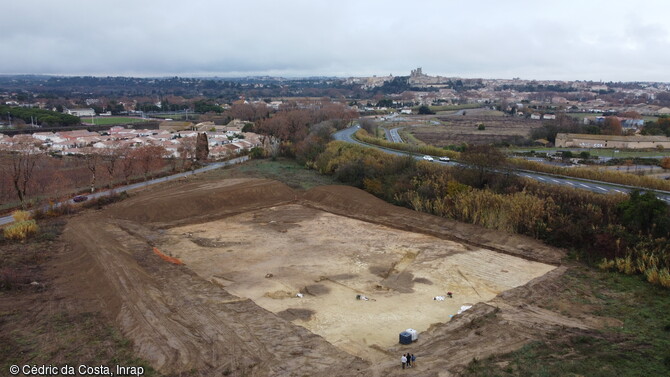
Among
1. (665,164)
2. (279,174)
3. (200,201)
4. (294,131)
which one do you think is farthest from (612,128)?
(200,201)

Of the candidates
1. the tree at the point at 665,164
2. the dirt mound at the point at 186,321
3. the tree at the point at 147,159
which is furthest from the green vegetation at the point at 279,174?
the tree at the point at 665,164

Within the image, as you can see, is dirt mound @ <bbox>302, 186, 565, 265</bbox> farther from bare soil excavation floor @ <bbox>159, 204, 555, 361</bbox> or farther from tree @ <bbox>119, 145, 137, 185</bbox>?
tree @ <bbox>119, 145, 137, 185</bbox>

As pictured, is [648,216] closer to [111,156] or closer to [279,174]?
[279,174]

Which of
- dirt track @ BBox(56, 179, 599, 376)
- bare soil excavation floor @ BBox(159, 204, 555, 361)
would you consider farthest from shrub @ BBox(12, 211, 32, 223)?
bare soil excavation floor @ BBox(159, 204, 555, 361)

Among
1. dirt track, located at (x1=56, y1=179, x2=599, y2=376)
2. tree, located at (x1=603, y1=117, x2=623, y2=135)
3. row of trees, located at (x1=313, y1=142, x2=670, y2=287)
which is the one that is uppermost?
tree, located at (x1=603, y1=117, x2=623, y2=135)

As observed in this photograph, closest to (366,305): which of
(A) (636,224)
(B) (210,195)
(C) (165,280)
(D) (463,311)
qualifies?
(D) (463,311)

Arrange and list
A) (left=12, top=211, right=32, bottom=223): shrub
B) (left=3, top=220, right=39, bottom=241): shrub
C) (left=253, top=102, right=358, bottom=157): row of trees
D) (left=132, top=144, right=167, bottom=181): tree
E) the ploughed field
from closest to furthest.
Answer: (left=3, top=220, right=39, bottom=241): shrub → (left=12, top=211, right=32, bottom=223): shrub → (left=132, top=144, right=167, bottom=181): tree → (left=253, top=102, right=358, bottom=157): row of trees → the ploughed field
